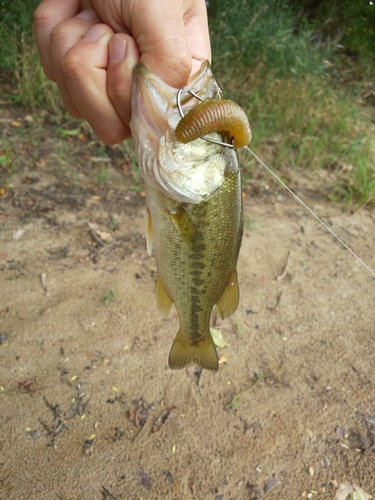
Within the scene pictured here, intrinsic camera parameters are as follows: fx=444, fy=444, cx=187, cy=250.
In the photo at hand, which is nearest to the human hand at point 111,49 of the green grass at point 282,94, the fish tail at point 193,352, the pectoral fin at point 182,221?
the pectoral fin at point 182,221

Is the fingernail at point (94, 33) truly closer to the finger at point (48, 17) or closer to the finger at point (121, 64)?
the finger at point (121, 64)

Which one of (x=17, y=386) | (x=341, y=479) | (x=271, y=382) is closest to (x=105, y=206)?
(x=17, y=386)

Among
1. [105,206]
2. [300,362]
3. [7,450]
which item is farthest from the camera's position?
[105,206]

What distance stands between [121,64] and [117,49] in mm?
54

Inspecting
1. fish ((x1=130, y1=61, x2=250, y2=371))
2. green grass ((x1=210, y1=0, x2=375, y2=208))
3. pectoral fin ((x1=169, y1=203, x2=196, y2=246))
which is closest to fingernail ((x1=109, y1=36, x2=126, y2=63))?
fish ((x1=130, y1=61, x2=250, y2=371))

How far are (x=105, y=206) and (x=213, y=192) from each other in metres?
2.67

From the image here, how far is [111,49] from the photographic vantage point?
148 centimetres

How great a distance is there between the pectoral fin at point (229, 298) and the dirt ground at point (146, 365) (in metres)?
1.07

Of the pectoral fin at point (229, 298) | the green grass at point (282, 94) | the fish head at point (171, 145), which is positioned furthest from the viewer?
the green grass at point (282, 94)

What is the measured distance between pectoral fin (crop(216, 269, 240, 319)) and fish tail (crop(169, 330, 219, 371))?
0.20m

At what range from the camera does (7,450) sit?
235cm

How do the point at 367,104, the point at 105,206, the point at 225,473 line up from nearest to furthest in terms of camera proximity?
1. the point at 225,473
2. the point at 105,206
3. the point at 367,104

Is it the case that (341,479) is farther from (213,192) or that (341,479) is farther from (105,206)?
(105,206)

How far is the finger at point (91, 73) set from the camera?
149 centimetres
